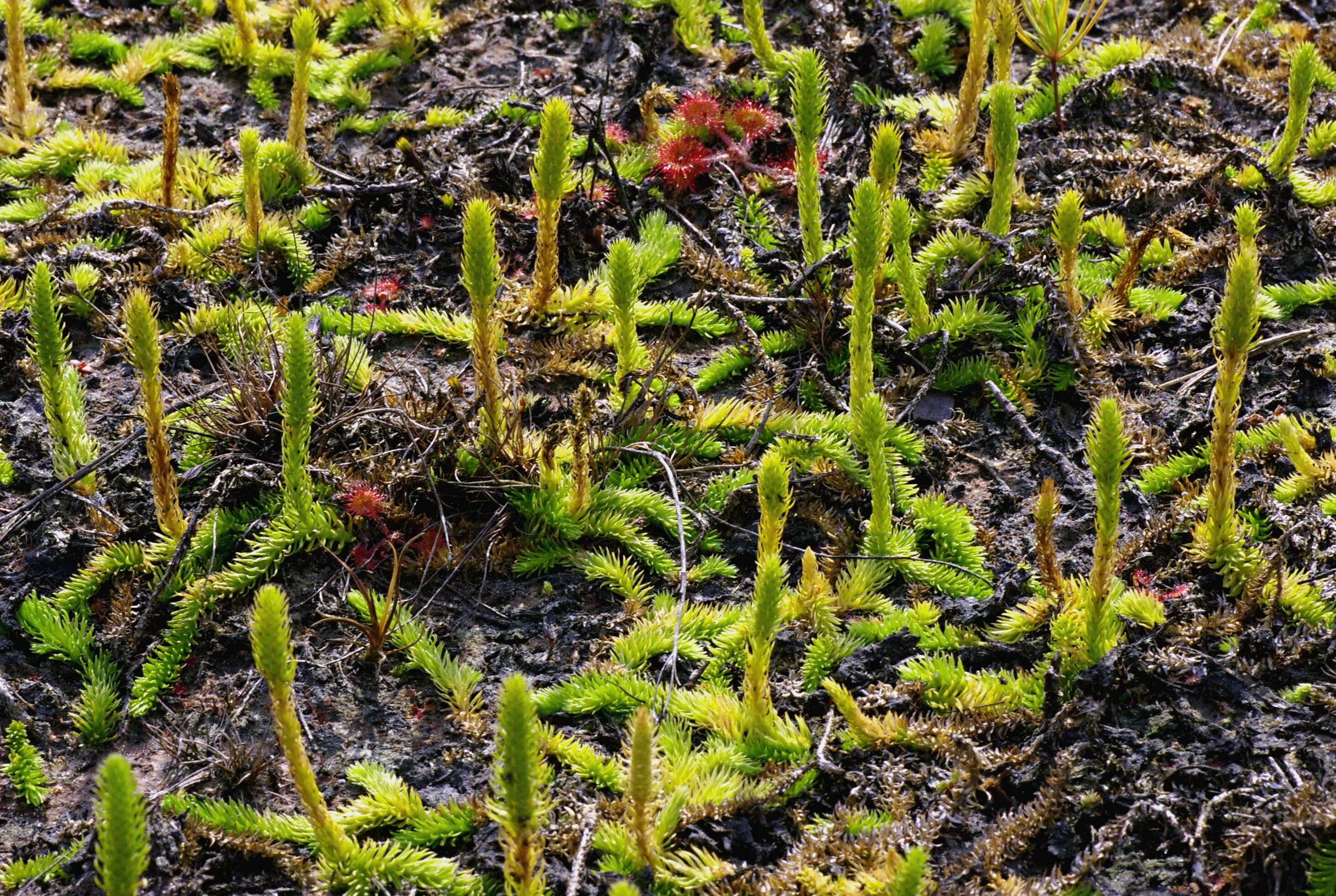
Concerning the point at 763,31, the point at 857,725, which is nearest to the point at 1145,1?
the point at 763,31

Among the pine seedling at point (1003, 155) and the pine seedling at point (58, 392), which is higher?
the pine seedling at point (1003, 155)

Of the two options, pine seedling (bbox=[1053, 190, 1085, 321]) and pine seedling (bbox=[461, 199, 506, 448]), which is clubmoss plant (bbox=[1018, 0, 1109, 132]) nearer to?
pine seedling (bbox=[1053, 190, 1085, 321])

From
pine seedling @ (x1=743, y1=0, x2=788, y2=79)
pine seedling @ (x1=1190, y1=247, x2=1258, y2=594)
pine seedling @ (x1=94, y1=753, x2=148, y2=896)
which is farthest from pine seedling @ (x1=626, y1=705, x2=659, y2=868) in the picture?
pine seedling @ (x1=743, y1=0, x2=788, y2=79)

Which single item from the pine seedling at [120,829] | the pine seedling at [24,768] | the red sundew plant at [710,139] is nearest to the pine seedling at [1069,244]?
the red sundew plant at [710,139]

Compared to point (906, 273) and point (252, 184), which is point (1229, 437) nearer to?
point (906, 273)

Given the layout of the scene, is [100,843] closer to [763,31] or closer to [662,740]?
[662,740]

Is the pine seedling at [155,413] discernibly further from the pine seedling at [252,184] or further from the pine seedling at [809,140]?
the pine seedling at [809,140]

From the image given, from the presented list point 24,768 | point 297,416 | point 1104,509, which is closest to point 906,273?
point 1104,509
